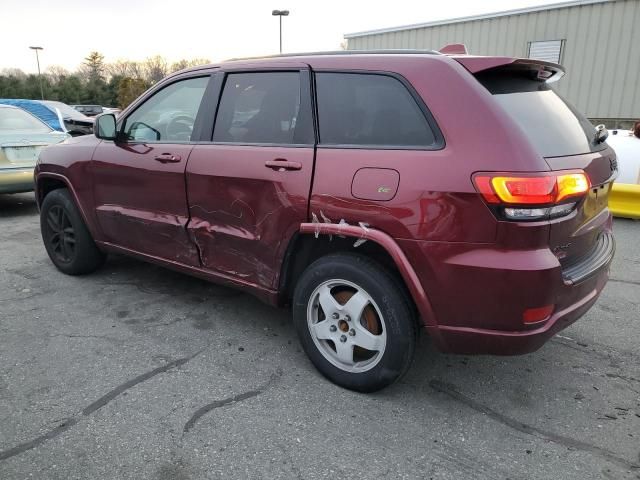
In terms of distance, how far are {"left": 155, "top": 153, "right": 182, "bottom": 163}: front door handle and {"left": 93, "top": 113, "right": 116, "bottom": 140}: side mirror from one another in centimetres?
60

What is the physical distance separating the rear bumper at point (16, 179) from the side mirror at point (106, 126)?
4.12 m

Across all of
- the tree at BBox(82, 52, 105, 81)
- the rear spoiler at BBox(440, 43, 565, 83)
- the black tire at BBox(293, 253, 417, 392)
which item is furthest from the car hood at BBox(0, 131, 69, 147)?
the tree at BBox(82, 52, 105, 81)

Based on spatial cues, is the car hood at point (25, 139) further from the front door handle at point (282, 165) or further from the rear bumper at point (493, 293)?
the rear bumper at point (493, 293)

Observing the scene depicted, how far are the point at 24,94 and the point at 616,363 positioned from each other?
6213cm

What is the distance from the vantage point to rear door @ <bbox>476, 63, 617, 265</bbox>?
2414 millimetres

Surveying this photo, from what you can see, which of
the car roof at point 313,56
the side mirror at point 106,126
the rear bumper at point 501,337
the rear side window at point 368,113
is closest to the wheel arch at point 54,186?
the side mirror at point 106,126

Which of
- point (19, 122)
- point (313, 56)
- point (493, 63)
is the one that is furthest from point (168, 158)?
point (19, 122)

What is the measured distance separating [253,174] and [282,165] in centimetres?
23

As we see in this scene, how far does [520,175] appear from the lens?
224 cm

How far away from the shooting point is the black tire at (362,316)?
2600 millimetres

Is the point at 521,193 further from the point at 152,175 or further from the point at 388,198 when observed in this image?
the point at 152,175

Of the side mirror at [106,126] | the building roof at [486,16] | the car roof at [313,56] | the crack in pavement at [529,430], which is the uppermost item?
the building roof at [486,16]

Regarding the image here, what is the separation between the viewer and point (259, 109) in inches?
127

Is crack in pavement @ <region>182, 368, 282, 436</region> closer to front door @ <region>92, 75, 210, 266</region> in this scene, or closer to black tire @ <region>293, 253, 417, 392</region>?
black tire @ <region>293, 253, 417, 392</region>
